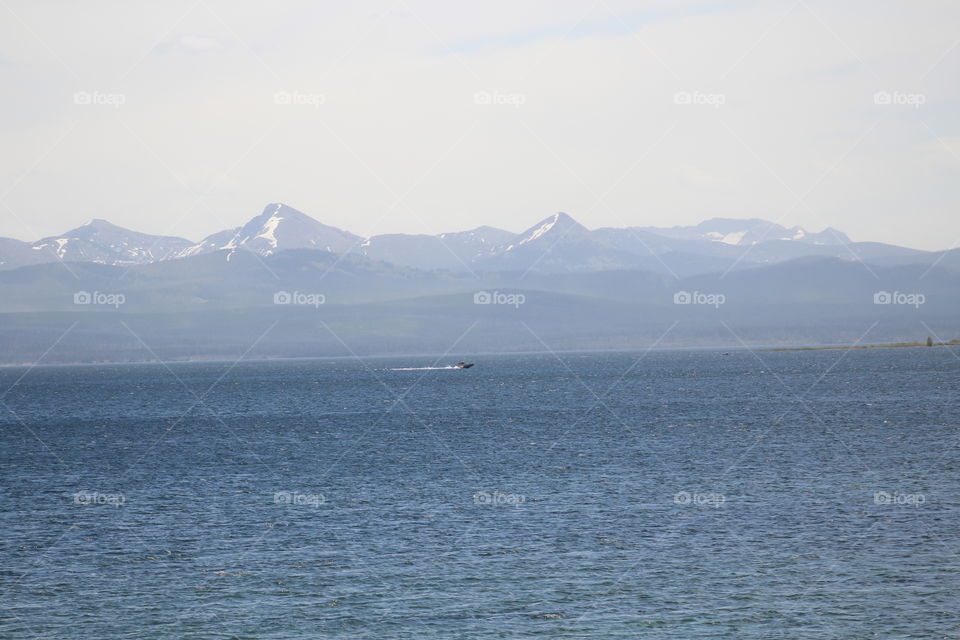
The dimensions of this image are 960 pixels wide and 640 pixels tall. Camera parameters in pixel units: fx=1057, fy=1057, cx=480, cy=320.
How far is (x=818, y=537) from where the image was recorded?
50562mm

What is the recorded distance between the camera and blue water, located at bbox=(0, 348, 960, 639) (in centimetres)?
3953

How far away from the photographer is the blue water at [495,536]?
Answer: 130 ft

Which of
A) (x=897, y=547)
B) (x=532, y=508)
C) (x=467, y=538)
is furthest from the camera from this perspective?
(x=532, y=508)

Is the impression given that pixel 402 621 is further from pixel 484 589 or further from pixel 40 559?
pixel 40 559

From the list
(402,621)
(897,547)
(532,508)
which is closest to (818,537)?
(897,547)

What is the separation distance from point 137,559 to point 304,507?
14.5m

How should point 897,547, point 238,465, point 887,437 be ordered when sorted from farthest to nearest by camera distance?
point 887,437, point 238,465, point 897,547

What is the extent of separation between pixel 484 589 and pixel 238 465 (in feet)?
160

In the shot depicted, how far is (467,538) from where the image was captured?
173 feet

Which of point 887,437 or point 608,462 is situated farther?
point 887,437

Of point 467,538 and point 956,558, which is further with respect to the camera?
point 467,538

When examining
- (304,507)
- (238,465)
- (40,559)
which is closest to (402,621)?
(40,559)

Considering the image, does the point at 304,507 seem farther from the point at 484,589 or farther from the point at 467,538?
the point at 484,589

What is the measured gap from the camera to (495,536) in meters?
52.9
